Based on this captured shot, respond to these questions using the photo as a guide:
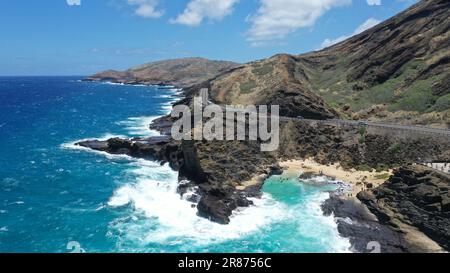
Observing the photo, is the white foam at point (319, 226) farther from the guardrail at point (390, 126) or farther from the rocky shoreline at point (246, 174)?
the guardrail at point (390, 126)

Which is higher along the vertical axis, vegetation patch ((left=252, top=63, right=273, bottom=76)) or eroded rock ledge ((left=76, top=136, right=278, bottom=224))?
vegetation patch ((left=252, top=63, right=273, bottom=76))

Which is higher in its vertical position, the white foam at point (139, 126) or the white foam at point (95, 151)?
the white foam at point (139, 126)

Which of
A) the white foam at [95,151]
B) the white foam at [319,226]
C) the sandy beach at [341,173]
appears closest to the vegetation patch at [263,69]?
the white foam at [95,151]

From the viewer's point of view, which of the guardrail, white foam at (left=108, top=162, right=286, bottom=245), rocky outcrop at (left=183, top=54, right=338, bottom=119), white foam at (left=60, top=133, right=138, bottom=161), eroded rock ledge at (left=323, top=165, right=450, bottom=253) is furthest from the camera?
rocky outcrop at (left=183, top=54, right=338, bottom=119)

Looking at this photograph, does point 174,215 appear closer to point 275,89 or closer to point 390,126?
point 390,126

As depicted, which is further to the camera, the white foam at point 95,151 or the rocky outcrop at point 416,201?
the white foam at point 95,151

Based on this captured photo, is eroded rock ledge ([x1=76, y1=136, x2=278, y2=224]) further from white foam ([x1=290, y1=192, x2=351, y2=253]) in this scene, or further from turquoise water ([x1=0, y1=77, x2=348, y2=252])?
white foam ([x1=290, y1=192, x2=351, y2=253])

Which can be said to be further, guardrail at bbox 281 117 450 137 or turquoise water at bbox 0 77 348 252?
guardrail at bbox 281 117 450 137

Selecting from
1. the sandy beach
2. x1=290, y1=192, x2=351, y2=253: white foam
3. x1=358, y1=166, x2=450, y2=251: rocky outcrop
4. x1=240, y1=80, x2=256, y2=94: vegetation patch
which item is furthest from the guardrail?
x1=240, y1=80, x2=256, y2=94: vegetation patch

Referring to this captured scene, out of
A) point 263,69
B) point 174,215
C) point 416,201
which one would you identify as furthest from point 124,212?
point 263,69
